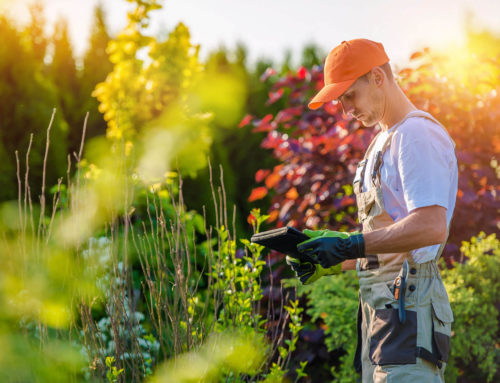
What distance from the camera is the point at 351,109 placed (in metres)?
1.96

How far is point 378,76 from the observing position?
191cm

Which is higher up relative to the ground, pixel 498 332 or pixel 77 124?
pixel 77 124

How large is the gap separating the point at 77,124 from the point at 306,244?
7058 millimetres

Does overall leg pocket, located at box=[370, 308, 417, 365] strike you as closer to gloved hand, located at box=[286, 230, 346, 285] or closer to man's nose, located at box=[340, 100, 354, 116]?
gloved hand, located at box=[286, 230, 346, 285]

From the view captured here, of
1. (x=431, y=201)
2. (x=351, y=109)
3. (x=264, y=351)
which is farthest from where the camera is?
(x=264, y=351)

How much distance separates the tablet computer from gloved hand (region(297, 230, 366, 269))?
54mm

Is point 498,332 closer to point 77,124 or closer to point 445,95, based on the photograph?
point 445,95

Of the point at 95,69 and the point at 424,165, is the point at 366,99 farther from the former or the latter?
the point at 95,69

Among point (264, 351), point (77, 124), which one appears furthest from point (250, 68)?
point (264, 351)

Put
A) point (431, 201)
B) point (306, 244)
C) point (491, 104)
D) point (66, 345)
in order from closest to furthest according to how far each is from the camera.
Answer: point (431, 201) → point (306, 244) → point (66, 345) → point (491, 104)

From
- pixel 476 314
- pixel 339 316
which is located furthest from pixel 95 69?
pixel 476 314

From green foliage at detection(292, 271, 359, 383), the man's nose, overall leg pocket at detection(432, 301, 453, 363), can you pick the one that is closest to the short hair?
the man's nose

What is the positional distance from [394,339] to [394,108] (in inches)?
30.0

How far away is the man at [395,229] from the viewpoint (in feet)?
5.36
